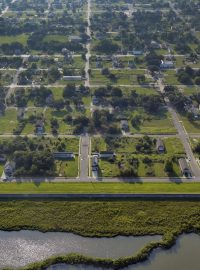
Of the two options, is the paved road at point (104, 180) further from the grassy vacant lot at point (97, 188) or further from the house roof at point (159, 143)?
the house roof at point (159, 143)

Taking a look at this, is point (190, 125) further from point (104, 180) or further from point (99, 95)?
point (104, 180)

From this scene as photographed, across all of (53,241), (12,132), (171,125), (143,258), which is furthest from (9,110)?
(143,258)

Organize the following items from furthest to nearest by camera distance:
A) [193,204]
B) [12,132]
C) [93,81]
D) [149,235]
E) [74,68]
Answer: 1. [74,68]
2. [93,81]
3. [12,132]
4. [193,204]
5. [149,235]

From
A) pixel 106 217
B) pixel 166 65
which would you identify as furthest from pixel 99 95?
pixel 106 217

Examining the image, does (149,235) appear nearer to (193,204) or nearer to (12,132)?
(193,204)

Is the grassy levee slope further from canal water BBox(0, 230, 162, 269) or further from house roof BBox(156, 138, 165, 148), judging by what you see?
house roof BBox(156, 138, 165, 148)
